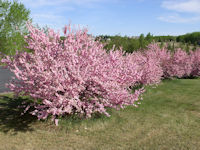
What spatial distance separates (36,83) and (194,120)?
5.74 meters

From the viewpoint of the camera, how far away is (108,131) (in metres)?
6.00

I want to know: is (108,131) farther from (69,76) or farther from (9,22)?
(9,22)

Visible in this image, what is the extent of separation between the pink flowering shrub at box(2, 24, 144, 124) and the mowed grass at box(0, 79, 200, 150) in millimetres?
496

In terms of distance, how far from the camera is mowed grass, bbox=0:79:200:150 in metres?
5.21

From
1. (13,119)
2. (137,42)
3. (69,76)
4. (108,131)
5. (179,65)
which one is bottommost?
(108,131)

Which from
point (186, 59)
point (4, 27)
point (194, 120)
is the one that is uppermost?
point (4, 27)

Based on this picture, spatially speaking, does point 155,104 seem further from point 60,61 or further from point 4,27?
point 4,27

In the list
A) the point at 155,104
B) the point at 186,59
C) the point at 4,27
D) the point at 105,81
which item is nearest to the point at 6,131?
the point at 105,81

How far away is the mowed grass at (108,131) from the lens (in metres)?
5.21

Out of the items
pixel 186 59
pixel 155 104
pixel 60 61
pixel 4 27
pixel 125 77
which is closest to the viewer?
pixel 60 61

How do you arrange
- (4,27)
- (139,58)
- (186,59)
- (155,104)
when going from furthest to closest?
(4,27)
(186,59)
(139,58)
(155,104)

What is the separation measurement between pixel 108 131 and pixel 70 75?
2.05 m

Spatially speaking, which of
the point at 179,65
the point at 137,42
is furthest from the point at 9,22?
the point at 179,65

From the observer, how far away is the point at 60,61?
5.89 metres
